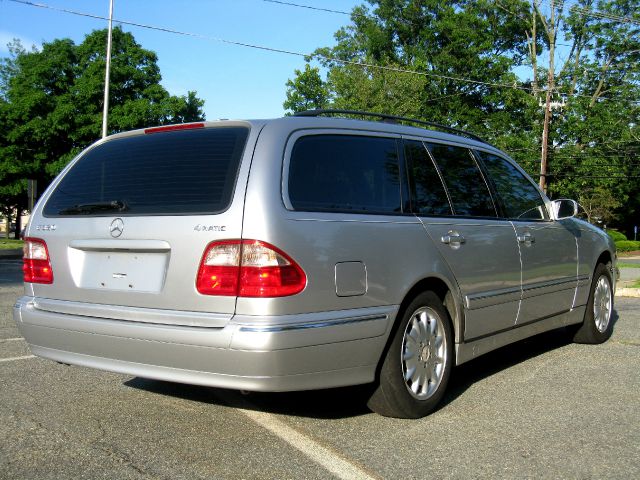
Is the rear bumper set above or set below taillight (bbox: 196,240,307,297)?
below

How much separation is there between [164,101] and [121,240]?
39.9m

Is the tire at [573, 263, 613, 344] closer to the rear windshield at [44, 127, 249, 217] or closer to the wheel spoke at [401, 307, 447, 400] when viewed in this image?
the wheel spoke at [401, 307, 447, 400]

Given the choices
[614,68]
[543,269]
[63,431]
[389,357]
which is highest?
[614,68]

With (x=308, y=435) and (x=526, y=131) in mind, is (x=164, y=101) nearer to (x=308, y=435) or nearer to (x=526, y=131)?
(x=526, y=131)

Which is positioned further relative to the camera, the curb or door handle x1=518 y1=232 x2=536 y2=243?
the curb

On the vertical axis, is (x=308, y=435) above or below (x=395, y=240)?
below

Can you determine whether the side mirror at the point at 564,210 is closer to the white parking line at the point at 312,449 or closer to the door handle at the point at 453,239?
the door handle at the point at 453,239

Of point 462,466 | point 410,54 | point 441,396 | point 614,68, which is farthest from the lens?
point 410,54

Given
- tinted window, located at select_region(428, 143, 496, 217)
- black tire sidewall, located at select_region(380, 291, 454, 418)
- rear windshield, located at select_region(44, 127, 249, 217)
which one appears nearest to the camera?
rear windshield, located at select_region(44, 127, 249, 217)

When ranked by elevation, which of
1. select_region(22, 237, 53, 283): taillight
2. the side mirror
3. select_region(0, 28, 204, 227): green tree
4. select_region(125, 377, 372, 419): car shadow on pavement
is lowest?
select_region(125, 377, 372, 419): car shadow on pavement

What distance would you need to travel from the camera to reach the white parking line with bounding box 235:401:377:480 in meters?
3.24

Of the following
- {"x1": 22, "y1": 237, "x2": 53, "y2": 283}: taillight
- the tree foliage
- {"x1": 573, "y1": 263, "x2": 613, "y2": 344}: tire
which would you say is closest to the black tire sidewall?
{"x1": 22, "y1": 237, "x2": 53, "y2": 283}: taillight

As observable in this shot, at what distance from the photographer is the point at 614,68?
1827 inches

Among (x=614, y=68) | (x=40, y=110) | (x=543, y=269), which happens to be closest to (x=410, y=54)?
(x=614, y=68)
